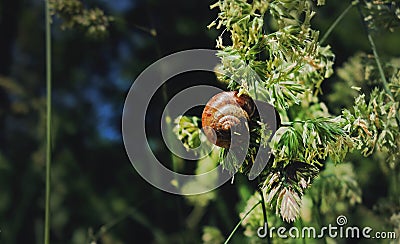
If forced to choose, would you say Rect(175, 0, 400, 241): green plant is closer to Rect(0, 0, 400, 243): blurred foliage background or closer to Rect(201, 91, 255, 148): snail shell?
Rect(201, 91, 255, 148): snail shell

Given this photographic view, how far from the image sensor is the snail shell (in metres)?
0.66

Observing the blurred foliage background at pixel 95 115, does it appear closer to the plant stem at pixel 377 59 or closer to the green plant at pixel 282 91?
the plant stem at pixel 377 59

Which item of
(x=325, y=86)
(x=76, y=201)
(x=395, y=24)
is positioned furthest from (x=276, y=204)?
(x=76, y=201)

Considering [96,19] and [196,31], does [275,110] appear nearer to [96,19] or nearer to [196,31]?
[96,19]

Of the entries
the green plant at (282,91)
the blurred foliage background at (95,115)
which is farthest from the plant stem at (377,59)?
the blurred foliage background at (95,115)

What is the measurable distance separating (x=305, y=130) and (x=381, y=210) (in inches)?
19.6

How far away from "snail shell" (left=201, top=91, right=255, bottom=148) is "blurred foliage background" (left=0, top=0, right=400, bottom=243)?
1117mm

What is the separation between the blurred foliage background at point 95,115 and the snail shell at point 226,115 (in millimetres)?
1117

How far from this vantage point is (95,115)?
241cm

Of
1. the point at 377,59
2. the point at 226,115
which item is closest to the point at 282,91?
the point at 226,115

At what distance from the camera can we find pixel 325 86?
1940 mm

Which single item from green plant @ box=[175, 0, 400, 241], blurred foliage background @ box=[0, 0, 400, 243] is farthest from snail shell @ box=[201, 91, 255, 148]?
blurred foliage background @ box=[0, 0, 400, 243]

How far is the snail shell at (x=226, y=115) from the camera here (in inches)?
26.1

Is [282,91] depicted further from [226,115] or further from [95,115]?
[95,115]
